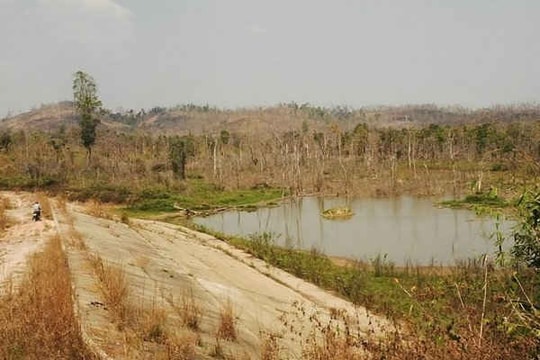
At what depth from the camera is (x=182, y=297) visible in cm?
794

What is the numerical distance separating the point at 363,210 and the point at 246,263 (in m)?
19.3

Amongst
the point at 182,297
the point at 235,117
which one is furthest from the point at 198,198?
the point at 235,117

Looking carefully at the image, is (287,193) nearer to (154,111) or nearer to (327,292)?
(327,292)

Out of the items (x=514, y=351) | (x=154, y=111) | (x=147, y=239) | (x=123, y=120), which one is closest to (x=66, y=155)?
(x=147, y=239)

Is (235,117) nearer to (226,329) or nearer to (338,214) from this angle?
(338,214)

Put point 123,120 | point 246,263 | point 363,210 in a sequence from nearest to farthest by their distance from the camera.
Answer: point 246,263, point 363,210, point 123,120

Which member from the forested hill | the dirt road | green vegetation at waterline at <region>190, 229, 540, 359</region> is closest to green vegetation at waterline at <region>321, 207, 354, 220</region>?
green vegetation at waterline at <region>190, 229, 540, 359</region>

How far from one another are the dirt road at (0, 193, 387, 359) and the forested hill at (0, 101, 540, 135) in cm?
12090

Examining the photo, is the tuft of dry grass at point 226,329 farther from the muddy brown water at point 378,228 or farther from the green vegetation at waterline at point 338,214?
the green vegetation at waterline at point 338,214

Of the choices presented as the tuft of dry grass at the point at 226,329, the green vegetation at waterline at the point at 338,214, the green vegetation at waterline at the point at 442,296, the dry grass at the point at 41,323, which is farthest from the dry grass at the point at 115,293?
the green vegetation at waterline at the point at 338,214

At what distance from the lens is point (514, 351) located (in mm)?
3824

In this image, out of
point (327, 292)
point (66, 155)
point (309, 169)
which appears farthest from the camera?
point (309, 169)

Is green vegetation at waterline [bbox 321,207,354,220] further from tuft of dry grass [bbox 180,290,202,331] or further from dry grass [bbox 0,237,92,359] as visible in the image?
dry grass [bbox 0,237,92,359]

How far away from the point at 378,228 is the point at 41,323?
24.7 meters
